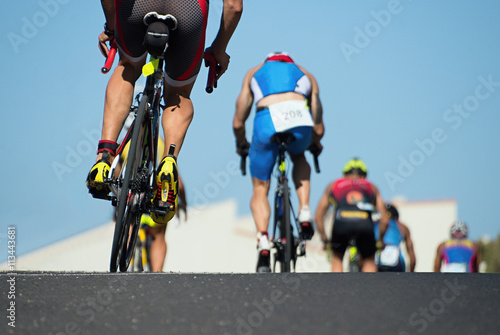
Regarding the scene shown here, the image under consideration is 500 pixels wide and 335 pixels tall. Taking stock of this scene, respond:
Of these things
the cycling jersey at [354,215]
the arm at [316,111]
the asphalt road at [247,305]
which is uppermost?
the arm at [316,111]

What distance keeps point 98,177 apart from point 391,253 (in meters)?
7.77

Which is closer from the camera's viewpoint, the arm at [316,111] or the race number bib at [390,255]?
the arm at [316,111]

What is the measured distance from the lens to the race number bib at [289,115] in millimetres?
7332

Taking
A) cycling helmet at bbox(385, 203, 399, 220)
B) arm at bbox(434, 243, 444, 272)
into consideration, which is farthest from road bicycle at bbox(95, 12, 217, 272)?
arm at bbox(434, 243, 444, 272)

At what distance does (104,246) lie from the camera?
32.8 m

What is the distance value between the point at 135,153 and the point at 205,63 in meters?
0.87

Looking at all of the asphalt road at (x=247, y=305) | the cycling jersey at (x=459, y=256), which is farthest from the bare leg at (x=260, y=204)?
the cycling jersey at (x=459, y=256)

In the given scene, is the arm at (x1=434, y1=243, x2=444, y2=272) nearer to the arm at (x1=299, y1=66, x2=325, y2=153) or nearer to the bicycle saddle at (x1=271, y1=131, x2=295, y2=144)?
the arm at (x1=299, y1=66, x2=325, y2=153)

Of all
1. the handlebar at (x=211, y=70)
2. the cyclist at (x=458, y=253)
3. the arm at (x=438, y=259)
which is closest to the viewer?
the handlebar at (x=211, y=70)

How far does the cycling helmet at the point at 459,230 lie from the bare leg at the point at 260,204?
514 cm

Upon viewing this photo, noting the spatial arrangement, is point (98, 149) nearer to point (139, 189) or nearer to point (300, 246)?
point (139, 189)

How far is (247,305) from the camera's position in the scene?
123 inches

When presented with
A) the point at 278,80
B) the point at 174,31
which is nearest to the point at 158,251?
the point at 278,80

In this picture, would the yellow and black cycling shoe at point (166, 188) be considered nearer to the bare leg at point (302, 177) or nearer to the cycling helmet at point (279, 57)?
the bare leg at point (302, 177)
